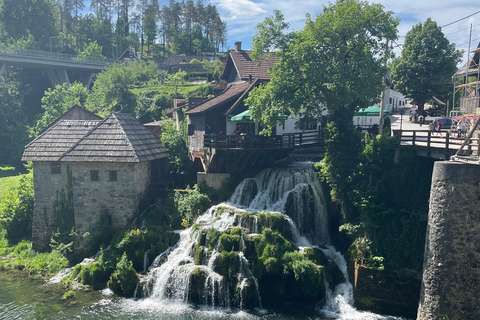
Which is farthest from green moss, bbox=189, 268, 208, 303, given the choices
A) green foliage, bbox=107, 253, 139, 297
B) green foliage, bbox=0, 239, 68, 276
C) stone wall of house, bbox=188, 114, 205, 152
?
stone wall of house, bbox=188, 114, 205, 152

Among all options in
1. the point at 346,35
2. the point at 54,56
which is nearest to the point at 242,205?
the point at 346,35

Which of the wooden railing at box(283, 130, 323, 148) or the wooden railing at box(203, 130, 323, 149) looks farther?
the wooden railing at box(283, 130, 323, 148)

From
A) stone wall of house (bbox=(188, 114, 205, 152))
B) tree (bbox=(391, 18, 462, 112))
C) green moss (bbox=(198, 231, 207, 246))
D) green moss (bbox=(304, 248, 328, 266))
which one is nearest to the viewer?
green moss (bbox=(304, 248, 328, 266))

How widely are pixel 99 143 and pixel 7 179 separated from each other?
68.1 ft

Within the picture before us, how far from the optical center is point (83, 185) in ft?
82.3

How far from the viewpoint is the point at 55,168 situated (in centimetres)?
2639

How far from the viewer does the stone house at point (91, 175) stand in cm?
2488

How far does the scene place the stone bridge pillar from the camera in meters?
15.5

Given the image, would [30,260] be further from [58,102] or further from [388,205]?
[58,102]

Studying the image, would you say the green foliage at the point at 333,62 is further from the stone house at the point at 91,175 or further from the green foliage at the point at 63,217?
the green foliage at the point at 63,217

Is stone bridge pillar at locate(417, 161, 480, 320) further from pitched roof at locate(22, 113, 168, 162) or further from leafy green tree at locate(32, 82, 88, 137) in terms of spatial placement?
leafy green tree at locate(32, 82, 88, 137)

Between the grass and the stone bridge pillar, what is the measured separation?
1292 inches

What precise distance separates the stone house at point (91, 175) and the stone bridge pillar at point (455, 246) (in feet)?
55.6

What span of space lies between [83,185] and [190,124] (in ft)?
30.2
